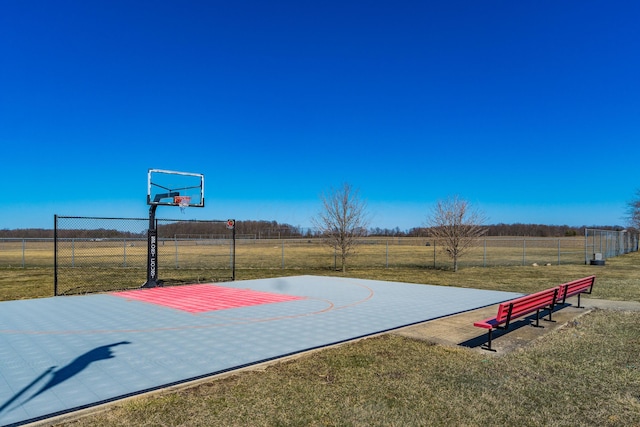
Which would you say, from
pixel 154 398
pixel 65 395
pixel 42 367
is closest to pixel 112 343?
pixel 42 367

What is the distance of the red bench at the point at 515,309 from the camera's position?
7.22 m

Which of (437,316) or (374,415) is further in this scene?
(437,316)

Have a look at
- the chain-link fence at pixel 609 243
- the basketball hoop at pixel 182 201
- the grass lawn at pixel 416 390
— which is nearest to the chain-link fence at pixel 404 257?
the chain-link fence at pixel 609 243

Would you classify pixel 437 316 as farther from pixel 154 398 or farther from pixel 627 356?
pixel 154 398

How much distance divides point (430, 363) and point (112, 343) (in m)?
5.45

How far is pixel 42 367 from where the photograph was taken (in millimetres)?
6176

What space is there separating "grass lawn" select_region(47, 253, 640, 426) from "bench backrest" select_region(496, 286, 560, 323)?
619 mm

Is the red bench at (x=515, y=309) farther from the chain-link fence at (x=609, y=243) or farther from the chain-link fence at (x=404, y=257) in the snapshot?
the chain-link fence at (x=609, y=243)

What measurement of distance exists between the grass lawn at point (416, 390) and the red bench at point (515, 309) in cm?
50

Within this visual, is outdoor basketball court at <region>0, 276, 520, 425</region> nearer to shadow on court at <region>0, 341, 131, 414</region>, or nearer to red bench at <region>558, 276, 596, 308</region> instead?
shadow on court at <region>0, 341, 131, 414</region>

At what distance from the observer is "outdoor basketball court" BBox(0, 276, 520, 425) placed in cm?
546

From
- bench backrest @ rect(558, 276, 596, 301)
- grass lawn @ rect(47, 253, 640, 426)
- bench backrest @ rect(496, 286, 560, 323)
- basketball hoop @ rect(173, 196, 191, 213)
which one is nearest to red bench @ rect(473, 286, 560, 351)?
bench backrest @ rect(496, 286, 560, 323)

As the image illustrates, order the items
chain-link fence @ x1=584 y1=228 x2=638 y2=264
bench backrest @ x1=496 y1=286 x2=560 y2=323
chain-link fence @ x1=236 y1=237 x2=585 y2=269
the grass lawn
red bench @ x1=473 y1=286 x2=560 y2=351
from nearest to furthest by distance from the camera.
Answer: the grass lawn < red bench @ x1=473 y1=286 x2=560 y2=351 < bench backrest @ x1=496 y1=286 x2=560 y2=323 < chain-link fence @ x1=236 y1=237 x2=585 y2=269 < chain-link fence @ x1=584 y1=228 x2=638 y2=264

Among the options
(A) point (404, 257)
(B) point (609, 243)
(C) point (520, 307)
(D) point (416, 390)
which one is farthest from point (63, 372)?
(B) point (609, 243)
